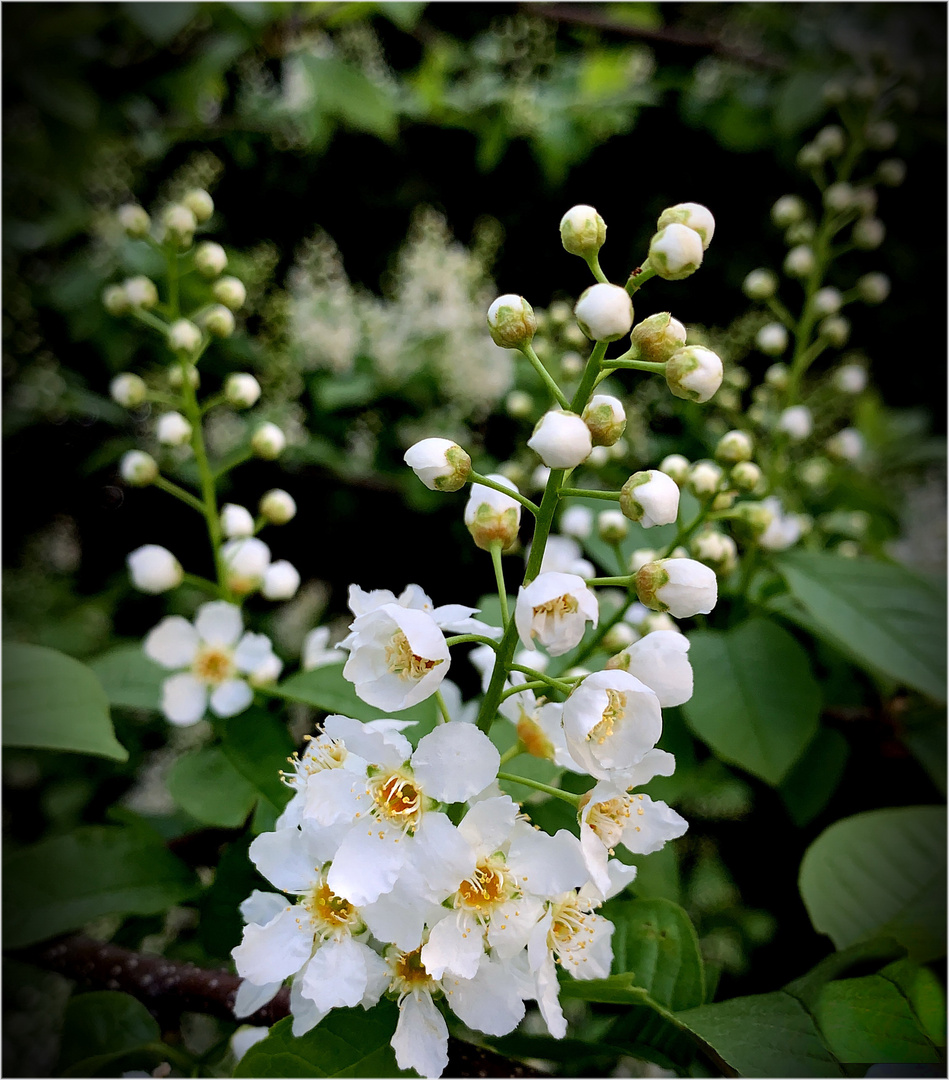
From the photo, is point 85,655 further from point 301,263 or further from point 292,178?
point 292,178

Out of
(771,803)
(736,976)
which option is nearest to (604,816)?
(771,803)

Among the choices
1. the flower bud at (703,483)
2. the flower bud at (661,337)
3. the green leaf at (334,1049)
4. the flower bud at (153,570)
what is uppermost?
the flower bud at (661,337)

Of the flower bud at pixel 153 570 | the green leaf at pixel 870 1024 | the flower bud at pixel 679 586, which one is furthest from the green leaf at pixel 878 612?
the flower bud at pixel 153 570

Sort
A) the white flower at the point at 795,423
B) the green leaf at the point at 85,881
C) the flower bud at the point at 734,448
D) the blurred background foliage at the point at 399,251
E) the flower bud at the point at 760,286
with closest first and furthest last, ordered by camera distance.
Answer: the green leaf at the point at 85,881 → the flower bud at the point at 734,448 → the white flower at the point at 795,423 → the flower bud at the point at 760,286 → the blurred background foliage at the point at 399,251

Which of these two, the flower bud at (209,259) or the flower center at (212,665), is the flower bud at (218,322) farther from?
the flower center at (212,665)

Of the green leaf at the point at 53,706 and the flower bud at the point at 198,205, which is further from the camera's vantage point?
the flower bud at the point at 198,205

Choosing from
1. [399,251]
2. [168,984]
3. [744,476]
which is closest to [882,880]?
[744,476]

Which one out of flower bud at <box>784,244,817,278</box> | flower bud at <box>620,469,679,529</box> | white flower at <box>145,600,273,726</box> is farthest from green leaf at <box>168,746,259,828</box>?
flower bud at <box>784,244,817,278</box>
